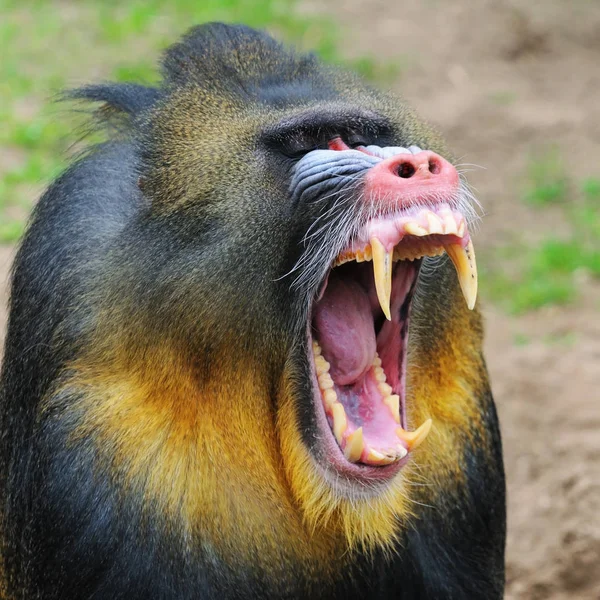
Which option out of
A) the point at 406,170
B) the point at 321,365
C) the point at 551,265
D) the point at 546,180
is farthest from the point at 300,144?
the point at 546,180

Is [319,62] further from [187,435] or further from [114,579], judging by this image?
[114,579]

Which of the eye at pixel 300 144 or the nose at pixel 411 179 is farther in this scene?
the eye at pixel 300 144

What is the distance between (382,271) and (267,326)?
16.8 inches

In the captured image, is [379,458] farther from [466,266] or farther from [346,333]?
[466,266]

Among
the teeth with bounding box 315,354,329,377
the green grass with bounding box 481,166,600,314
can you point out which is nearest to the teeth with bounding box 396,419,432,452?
the teeth with bounding box 315,354,329,377

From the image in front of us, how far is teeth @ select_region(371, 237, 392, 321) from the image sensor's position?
8.74ft

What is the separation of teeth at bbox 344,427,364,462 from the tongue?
0.79ft

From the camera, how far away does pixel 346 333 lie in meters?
3.12

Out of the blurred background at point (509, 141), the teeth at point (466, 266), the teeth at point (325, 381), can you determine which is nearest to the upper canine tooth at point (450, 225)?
the teeth at point (466, 266)

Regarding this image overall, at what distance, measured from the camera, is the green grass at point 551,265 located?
21.6 feet

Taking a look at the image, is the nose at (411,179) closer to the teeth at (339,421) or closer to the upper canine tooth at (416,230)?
the upper canine tooth at (416,230)

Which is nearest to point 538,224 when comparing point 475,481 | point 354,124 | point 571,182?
point 571,182

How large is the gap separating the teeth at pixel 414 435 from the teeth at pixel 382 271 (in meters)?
0.37

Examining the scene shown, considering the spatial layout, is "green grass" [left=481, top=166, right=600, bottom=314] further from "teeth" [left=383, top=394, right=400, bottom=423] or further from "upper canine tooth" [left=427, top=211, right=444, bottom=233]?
"upper canine tooth" [left=427, top=211, right=444, bottom=233]
